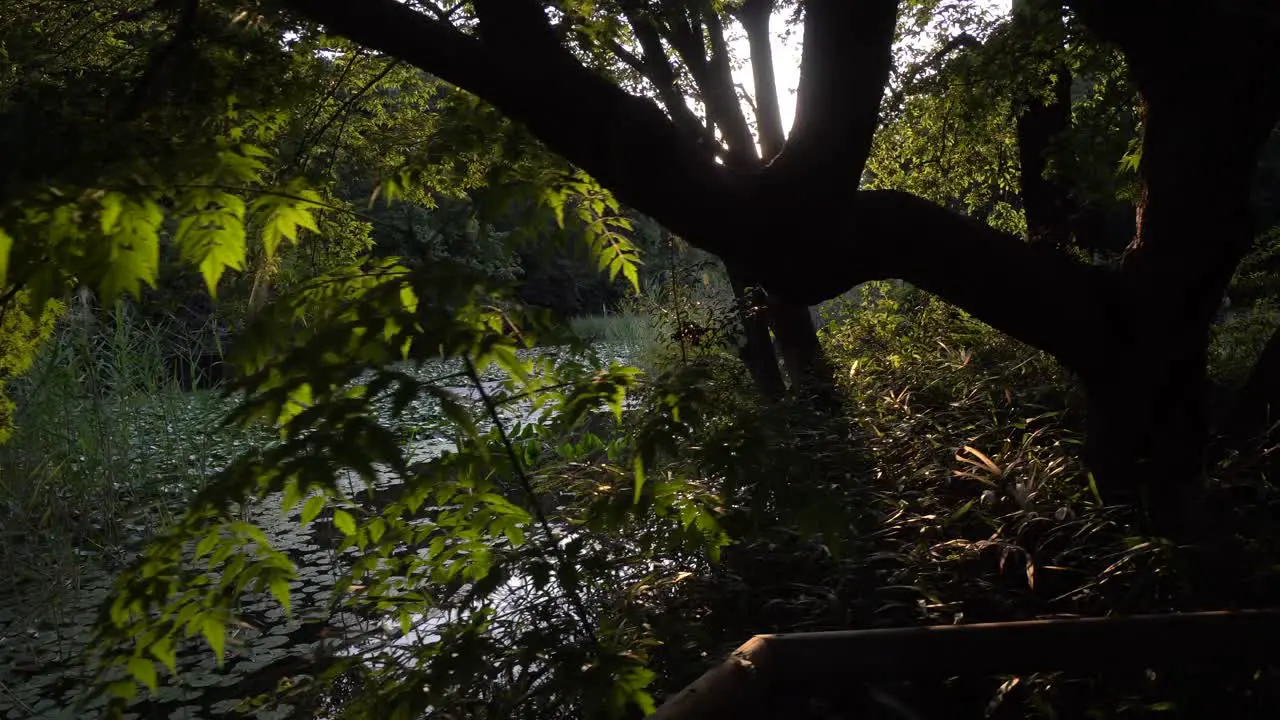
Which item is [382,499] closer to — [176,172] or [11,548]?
[11,548]

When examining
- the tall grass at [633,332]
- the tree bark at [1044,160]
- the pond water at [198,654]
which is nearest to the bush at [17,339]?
the pond water at [198,654]

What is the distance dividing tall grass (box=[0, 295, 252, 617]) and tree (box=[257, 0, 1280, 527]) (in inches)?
150

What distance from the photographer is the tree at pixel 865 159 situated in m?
2.45

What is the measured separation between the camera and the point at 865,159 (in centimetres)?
246

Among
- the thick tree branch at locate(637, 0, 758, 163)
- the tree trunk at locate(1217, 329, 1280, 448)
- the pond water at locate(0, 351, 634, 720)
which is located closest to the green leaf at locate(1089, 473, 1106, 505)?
the tree trunk at locate(1217, 329, 1280, 448)

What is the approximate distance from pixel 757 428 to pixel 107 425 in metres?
5.23

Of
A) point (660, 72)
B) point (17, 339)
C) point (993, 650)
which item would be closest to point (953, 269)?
point (993, 650)

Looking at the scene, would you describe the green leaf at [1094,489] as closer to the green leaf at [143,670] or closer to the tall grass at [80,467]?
the green leaf at [143,670]

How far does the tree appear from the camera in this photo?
2.45 metres

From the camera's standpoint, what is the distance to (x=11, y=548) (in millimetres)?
5469

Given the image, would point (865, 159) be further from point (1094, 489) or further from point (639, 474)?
point (1094, 489)

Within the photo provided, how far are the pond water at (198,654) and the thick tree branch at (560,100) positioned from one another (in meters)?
1.64

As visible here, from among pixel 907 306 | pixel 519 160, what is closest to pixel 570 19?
pixel 519 160

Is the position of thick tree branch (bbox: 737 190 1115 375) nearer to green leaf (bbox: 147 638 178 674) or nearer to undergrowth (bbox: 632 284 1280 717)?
undergrowth (bbox: 632 284 1280 717)
